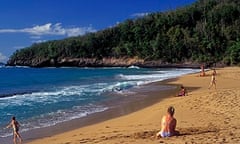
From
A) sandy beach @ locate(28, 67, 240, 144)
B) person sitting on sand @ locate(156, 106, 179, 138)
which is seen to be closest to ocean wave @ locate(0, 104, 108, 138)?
sandy beach @ locate(28, 67, 240, 144)

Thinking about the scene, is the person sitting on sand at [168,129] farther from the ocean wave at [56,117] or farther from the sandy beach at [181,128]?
the ocean wave at [56,117]

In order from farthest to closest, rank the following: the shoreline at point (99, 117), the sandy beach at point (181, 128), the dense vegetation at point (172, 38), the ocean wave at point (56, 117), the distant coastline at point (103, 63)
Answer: the dense vegetation at point (172, 38)
the distant coastline at point (103, 63)
the ocean wave at point (56, 117)
the shoreline at point (99, 117)
the sandy beach at point (181, 128)

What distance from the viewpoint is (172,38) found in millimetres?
117562

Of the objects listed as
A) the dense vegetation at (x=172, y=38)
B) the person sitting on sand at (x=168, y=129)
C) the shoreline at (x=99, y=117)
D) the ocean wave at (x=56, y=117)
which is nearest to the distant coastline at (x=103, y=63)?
the dense vegetation at (x=172, y=38)

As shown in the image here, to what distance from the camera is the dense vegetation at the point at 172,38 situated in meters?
108

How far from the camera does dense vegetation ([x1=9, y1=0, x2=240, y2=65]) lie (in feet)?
354

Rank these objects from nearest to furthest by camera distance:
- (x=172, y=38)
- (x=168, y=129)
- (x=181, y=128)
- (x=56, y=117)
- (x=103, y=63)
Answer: (x=168, y=129) < (x=181, y=128) < (x=56, y=117) < (x=172, y=38) < (x=103, y=63)

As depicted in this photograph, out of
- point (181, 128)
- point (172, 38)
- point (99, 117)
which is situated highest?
point (172, 38)

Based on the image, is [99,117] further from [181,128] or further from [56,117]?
[181,128]

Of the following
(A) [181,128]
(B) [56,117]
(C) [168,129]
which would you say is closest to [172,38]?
(B) [56,117]

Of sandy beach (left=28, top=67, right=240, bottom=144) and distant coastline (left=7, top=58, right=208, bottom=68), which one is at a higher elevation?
distant coastline (left=7, top=58, right=208, bottom=68)

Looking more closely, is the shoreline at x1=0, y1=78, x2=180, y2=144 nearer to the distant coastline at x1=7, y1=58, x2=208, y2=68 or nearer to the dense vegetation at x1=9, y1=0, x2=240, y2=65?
the dense vegetation at x1=9, y1=0, x2=240, y2=65

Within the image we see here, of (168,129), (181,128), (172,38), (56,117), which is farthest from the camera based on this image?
(172,38)

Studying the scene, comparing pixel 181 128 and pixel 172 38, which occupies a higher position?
pixel 172 38
